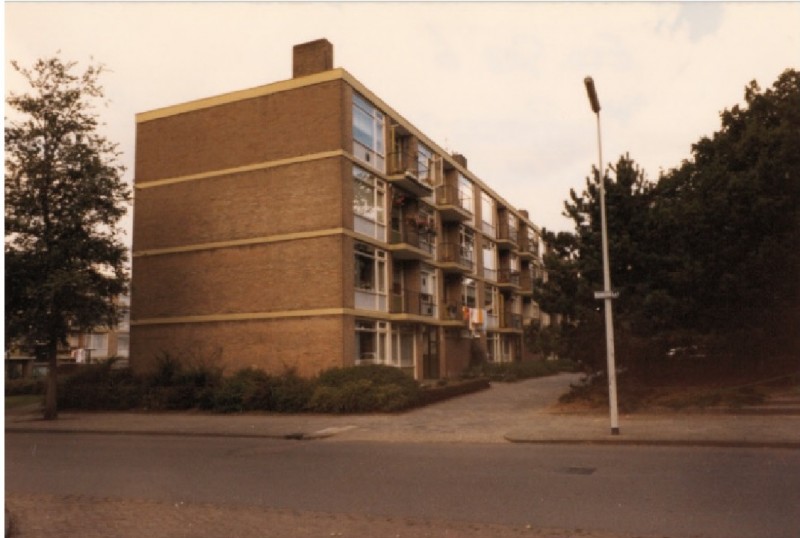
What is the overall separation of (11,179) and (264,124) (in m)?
9.28

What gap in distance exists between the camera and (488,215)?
44344mm

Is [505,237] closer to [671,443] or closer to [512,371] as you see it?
[512,371]

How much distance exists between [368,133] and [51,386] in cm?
1527

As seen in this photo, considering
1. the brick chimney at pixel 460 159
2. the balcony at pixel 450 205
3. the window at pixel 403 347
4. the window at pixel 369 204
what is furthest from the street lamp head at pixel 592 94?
the brick chimney at pixel 460 159

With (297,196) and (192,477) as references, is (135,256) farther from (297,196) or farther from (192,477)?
(192,477)

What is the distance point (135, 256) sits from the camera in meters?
28.8

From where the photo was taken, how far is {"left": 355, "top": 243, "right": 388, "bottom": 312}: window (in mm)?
26000

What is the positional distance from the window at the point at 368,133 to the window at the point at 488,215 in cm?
1549

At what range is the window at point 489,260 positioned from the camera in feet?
140

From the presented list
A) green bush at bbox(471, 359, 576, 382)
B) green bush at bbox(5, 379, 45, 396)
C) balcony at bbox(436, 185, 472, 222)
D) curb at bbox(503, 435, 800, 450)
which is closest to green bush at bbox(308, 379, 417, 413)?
curb at bbox(503, 435, 800, 450)

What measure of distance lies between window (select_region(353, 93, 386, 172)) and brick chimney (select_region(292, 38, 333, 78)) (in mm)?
1756

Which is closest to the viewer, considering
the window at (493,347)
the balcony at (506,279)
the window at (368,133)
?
the window at (368,133)

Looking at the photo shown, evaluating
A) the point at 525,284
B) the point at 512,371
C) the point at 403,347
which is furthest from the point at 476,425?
the point at 525,284

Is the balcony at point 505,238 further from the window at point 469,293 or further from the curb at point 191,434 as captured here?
the curb at point 191,434
